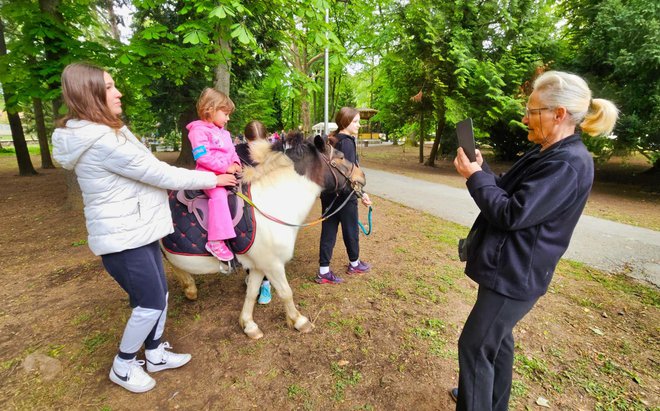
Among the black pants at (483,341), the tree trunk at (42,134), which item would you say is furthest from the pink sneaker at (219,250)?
the tree trunk at (42,134)

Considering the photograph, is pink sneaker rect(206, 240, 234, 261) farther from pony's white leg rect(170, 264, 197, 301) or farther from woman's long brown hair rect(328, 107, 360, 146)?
woman's long brown hair rect(328, 107, 360, 146)

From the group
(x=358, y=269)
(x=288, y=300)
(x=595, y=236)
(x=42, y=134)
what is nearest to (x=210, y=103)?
(x=288, y=300)

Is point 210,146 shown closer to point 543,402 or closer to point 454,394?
point 454,394

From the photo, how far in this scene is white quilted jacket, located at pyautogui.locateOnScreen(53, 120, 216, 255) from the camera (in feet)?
5.74

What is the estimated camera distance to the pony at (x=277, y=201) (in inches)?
106


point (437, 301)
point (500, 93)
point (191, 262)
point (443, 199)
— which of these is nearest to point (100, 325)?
point (191, 262)

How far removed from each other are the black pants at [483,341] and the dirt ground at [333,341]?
0.66m

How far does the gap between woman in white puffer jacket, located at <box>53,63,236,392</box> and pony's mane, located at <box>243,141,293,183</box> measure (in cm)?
47

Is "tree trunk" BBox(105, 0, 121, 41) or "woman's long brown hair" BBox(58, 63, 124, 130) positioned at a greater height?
"tree trunk" BBox(105, 0, 121, 41)

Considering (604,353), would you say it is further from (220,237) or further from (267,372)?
(220,237)

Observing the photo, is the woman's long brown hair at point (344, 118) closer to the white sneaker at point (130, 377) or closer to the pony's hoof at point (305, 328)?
the pony's hoof at point (305, 328)

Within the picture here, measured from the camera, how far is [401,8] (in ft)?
41.6

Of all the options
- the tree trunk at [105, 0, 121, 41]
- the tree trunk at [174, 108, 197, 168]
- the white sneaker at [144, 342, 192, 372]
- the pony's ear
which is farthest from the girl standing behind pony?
the tree trunk at [105, 0, 121, 41]

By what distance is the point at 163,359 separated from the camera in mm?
2545
